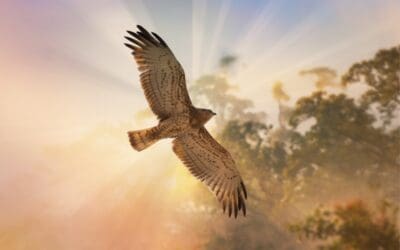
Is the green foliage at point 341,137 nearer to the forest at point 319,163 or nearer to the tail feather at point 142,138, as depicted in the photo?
the forest at point 319,163

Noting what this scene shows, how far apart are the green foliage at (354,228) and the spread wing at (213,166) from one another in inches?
244

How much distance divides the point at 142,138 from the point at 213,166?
983 millimetres

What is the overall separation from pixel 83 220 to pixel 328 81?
10267 mm

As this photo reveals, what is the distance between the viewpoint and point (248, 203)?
15883mm

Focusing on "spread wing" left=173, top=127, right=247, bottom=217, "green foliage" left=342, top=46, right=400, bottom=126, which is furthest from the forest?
"spread wing" left=173, top=127, right=247, bottom=217

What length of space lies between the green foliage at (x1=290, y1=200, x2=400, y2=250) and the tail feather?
7.14 meters

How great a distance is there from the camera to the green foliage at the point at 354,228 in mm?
11047

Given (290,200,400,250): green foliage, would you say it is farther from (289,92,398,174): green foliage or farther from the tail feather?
the tail feather

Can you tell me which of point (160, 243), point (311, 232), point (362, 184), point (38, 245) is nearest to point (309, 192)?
point (362, 184)

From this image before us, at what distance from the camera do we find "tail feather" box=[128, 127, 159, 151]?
17.3 ft

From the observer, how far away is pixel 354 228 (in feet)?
36.4

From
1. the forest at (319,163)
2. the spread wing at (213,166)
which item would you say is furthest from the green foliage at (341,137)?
the spread wing at (213,166)

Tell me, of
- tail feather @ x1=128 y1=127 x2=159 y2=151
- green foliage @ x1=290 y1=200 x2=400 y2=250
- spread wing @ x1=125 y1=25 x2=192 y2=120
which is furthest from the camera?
green foliage @ x1=290 y1=200 x2=400 y2=250

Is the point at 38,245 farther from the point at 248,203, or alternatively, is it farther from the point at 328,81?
the point at 328,81
